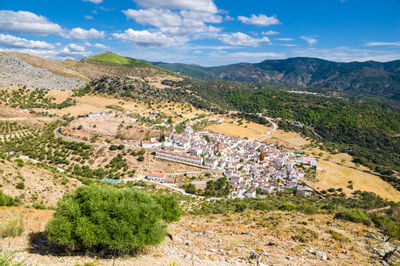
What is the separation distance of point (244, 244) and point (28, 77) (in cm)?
11084

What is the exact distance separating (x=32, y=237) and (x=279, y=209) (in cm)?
2130

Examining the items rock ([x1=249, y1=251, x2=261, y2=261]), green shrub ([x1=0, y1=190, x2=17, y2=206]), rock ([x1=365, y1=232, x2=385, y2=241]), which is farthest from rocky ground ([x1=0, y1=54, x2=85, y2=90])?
rock ([x1=365, y1=232, x2=385, y2=241])

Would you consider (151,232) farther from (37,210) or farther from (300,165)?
(300,165)

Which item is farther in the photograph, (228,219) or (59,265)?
(228,219)

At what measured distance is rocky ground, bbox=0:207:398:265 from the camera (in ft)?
35.8

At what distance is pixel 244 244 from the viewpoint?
14.1 metres

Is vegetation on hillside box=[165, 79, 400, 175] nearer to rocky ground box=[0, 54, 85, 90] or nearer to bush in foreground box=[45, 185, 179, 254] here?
rocky ground box=[0, 54, 85, 90]

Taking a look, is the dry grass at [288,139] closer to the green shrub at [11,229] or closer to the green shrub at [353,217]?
the green shrub at [353,217]

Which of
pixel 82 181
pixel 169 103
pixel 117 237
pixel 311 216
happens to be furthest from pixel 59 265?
pixel 169 103

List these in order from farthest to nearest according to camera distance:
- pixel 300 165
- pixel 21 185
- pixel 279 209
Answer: pixel 300 165 < pixel 279 209 < pixel 21 185

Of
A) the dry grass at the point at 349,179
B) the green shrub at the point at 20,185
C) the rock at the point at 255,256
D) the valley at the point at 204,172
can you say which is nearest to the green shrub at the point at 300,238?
the valley at the point at 204,172

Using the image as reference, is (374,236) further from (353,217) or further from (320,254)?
(320,254)

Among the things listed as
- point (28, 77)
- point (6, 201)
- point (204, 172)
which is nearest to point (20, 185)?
point (6, 201)

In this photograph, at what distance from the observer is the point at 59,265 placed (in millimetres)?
9617
